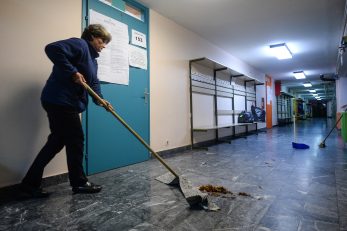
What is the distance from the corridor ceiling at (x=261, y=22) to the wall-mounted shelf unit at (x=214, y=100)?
66 centimetres

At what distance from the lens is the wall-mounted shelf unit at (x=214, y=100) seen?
4453 millimetres

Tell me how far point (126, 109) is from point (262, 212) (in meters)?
Result: 2.02

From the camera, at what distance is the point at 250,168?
104 inches

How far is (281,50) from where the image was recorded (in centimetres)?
571

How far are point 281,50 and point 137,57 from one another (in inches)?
168

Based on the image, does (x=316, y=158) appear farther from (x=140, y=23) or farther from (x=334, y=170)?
(x=140, y=23)

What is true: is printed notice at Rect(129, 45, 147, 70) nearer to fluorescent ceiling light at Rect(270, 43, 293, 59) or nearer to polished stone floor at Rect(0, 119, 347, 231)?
polished stone floor at Rect(0, 119, 347, 231)

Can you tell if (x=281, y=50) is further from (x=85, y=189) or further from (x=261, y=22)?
(x=85, y=189)

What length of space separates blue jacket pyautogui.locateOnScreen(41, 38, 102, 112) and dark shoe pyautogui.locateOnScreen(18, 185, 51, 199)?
69 centimetres

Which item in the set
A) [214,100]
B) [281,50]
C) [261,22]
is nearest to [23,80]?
[261,22]

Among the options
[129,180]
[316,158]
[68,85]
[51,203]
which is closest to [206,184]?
[129,180]

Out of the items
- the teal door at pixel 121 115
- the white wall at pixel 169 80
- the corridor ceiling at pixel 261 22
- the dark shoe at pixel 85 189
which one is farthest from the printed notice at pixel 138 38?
the dark shoe at pixel 85 189

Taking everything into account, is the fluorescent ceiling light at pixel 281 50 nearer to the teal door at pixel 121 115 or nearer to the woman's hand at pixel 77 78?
the teal door at pixel 121 115

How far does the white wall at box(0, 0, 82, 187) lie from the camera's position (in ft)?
5.98
